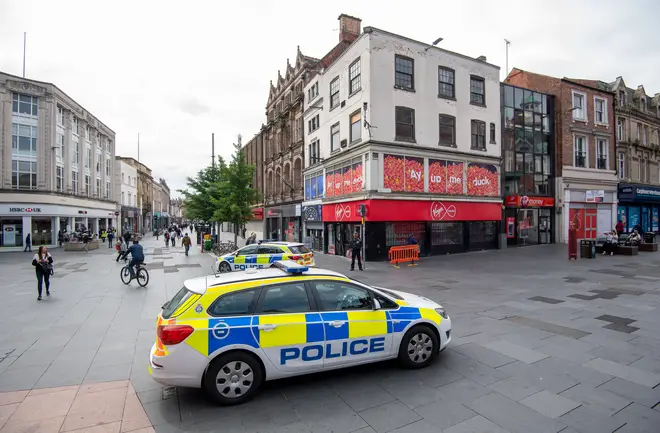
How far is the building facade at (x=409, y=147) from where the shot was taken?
19.2 m

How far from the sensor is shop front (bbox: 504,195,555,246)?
24.9 meters

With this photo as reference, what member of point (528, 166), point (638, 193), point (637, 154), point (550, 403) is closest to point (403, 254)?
point (550, 403)

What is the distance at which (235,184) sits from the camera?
78.5 ft

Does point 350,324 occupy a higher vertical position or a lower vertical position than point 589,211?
lower

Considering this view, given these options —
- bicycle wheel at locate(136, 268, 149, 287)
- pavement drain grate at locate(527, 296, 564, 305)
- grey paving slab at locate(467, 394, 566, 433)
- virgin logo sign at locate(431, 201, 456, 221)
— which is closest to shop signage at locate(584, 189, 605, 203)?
virgin logo sign at locate(431, 201, 456, 221)

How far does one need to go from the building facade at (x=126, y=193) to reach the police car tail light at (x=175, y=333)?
169ft

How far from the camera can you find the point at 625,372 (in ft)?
16.3

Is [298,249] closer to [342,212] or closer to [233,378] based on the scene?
[342,212]

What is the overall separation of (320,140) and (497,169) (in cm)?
1266

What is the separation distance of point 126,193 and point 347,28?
143 ft

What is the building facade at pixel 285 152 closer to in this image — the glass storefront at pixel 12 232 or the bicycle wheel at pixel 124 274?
the bicycle wheel at pixel 124 274

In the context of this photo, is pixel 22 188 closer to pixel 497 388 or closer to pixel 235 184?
pixel 235 184

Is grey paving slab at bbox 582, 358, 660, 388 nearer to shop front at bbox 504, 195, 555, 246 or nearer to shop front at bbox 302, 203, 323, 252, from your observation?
shop front at bbox 302, 203, 323, 252

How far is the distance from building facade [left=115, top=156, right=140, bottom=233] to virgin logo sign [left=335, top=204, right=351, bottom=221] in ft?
128
